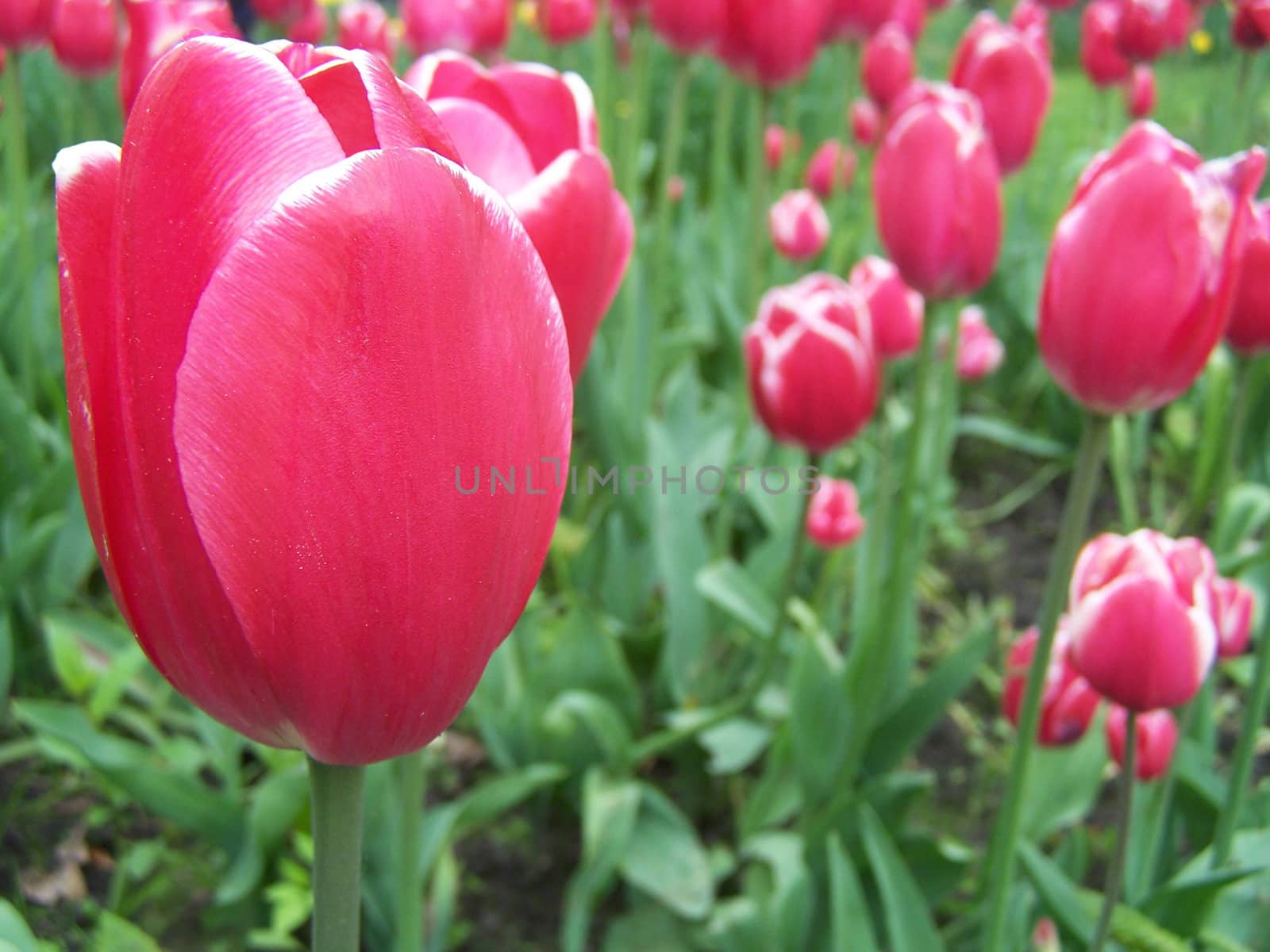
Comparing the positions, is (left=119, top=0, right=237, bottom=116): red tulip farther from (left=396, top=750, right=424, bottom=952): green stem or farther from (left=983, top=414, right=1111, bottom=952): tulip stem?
(left=983, top=414, right=1111, bottom=952): tulip stem

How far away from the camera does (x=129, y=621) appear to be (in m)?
0.41

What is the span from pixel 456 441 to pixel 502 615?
8 centimetres

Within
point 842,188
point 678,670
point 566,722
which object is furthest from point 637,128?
point 566,722

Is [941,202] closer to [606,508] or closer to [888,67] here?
[606,508]

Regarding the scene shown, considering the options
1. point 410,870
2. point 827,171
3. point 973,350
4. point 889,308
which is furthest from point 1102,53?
point 410,870

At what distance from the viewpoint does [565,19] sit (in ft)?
7.97

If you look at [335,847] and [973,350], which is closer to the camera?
[335,847]

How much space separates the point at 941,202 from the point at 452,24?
4.32 ft

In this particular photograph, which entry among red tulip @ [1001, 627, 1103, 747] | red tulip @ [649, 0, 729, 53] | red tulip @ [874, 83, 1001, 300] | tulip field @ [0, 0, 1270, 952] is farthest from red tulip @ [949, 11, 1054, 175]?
red tulip @ [1001, 627, 1103, 747]

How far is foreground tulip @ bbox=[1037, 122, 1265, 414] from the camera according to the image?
0.77 meters

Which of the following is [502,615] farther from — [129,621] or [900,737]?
[900,737]

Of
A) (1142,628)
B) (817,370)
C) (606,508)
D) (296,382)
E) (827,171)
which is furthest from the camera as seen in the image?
(827,171)

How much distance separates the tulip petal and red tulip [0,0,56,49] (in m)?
1.56

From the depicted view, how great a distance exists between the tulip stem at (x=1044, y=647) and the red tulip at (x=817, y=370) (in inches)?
16.0
